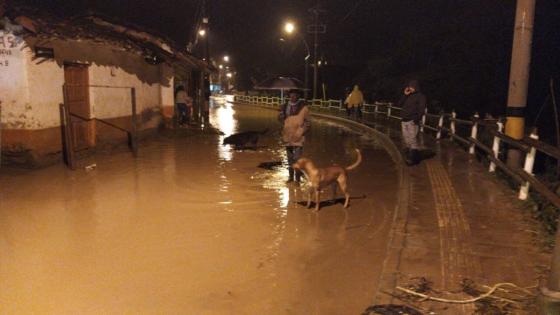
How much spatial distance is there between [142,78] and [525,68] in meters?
11.8

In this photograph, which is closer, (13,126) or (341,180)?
(341,180)

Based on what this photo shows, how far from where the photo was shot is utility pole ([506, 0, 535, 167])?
8.04 metres

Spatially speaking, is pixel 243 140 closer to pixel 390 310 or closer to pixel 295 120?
pixel 295 120

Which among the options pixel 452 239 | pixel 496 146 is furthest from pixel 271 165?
pixel 452 239

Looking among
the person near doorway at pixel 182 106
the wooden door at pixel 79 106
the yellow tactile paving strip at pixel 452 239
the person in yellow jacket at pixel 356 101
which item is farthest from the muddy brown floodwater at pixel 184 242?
the person in yellow jacket at pixel 356 101

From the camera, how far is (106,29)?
44.8ft

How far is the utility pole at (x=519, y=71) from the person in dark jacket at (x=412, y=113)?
186 cm

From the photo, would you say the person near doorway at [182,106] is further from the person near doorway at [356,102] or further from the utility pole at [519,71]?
the utility pole at [519,71]

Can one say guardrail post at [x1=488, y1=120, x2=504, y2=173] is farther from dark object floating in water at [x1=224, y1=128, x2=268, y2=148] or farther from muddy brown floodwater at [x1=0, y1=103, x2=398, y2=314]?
dark object floating in water at [x1=224, y1=128, x2=268, y2=148]

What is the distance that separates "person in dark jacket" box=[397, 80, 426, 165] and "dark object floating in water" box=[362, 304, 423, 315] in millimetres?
6416

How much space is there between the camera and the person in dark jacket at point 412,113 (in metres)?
10.1

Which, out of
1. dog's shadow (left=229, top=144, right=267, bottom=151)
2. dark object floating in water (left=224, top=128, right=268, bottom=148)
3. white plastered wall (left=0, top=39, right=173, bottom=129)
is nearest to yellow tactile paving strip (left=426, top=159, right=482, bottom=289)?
dog's shadow (left=229, top=144, right=267, bottom=151)

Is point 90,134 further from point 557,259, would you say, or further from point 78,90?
point 557,259

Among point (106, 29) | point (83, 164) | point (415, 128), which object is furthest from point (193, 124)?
point (415, 128)
